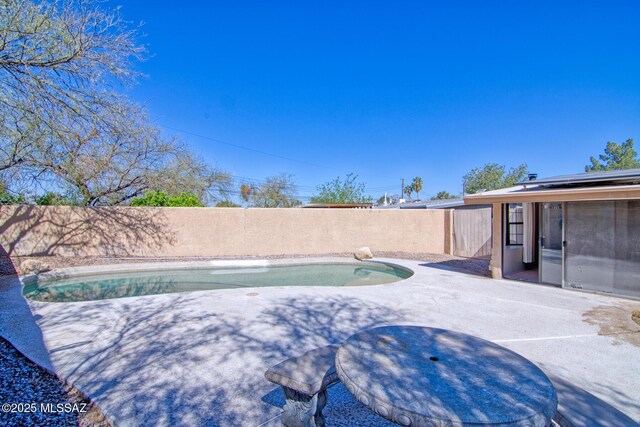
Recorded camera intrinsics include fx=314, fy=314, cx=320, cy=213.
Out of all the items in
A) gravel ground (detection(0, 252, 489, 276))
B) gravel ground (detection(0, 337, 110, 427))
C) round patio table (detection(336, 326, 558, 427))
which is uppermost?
round patio table (detection(336, 326, 558, 427))

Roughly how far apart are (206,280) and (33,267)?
4084 millimetres

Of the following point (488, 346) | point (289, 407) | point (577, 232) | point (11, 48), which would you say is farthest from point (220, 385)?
point (577, 232)

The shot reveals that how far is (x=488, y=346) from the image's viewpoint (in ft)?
7.44

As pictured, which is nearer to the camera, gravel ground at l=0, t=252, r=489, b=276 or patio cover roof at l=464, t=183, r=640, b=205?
patio cover roof at l=464, t=183, r=640, b=205

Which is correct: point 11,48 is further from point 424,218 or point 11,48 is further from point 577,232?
point 424,218

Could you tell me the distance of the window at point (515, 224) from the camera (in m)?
7.80

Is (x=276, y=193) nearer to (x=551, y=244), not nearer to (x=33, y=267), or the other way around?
(x=33, y=267)

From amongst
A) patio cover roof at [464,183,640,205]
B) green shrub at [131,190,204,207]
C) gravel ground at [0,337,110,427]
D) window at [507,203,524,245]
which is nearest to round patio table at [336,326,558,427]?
gravel ground at [0,337,110,427]

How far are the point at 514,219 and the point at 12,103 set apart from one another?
1077 centimetres

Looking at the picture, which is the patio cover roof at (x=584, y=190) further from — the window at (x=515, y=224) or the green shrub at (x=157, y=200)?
the green shrub at (x=157, y=200)

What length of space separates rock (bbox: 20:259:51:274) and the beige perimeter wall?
2302 millimetres

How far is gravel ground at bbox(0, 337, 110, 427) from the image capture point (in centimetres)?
227

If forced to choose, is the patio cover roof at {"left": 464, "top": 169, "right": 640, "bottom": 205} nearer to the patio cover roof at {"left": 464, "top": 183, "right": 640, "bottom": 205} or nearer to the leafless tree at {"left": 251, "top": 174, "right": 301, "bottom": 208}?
the patio cover roof at {"left": 464, "top": 183, "right": 640, "bottom": 205}

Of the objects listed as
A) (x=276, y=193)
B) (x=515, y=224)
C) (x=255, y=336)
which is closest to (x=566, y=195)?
(x=515, y=224)
